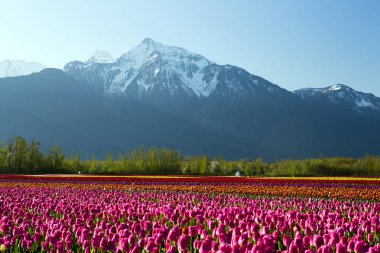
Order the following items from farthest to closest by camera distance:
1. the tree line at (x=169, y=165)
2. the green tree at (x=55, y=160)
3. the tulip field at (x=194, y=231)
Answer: the green tree at (x=55, y=160)
the tree line at (x=169, y=165)
the tulip field at (x=194, y=231)

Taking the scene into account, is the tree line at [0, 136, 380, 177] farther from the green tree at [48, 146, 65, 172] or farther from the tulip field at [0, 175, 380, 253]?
the tulip field at [0, 175, 380, 253]

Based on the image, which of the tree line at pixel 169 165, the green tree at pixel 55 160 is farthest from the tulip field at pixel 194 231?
the green tree at pixel 55 160

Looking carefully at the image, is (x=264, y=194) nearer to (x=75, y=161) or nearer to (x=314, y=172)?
(x=314, y=172)

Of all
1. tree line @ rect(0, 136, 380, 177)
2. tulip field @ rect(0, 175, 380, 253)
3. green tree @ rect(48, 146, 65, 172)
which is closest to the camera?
tulip field @ rect(0, 175, 380, 253)

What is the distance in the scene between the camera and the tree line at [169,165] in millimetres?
76562

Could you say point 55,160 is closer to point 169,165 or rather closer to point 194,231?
point 169,165

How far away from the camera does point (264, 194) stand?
88.3ft

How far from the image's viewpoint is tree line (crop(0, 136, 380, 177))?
76.6 metres

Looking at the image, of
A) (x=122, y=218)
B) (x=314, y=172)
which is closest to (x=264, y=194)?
(x=122, y=218)

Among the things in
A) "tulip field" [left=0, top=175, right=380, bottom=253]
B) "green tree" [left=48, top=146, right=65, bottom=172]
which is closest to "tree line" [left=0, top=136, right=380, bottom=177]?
"green tree" [left=48, top=146, right=65, bottom=172]

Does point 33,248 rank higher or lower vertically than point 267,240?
lower

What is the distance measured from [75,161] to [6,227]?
3282 inches

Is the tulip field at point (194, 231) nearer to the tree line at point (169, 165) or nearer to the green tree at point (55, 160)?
the tree line at point (169, 165)

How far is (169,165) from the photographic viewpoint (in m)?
85.3
